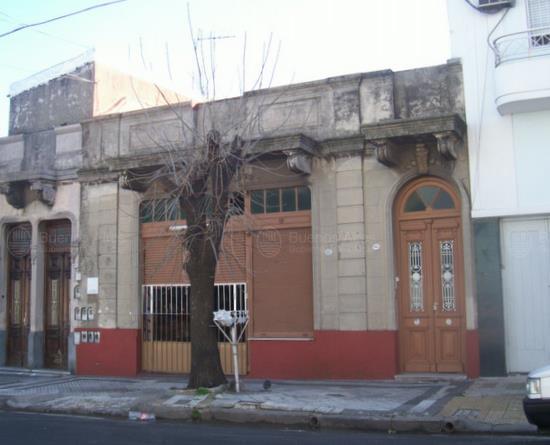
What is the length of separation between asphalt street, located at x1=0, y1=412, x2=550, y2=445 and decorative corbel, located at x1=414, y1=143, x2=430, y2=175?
565 centimetres

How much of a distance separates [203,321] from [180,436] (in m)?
3.26

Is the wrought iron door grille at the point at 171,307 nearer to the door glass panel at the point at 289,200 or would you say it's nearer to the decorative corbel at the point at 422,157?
the door glass panel at the point at 289,200

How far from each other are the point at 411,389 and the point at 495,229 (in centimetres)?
319

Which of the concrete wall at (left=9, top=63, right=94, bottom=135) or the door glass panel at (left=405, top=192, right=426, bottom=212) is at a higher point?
the concrete wall at (left=9, top=63, right=94, bottom=135)

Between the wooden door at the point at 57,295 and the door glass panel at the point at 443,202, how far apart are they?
9.37m

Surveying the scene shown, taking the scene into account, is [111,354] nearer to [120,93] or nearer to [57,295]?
[57,295]

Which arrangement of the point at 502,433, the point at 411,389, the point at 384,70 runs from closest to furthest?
the point at 502,433 < the point at 411,389 < the point at 384,70

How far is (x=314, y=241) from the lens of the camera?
46.5 feet

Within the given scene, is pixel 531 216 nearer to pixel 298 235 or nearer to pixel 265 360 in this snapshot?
pixel 298 235

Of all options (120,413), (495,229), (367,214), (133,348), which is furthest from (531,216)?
(133,348)

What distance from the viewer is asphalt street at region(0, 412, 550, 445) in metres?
8.68

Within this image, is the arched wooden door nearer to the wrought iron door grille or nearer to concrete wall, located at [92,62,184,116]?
the wrought iron door grille

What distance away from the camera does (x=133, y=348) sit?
16.1m

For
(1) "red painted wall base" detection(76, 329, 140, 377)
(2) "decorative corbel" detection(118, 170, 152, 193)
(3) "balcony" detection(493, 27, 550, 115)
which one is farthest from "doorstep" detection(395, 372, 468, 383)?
→ (2) "decorative corbel" detection(118, 170, 152, 193)
